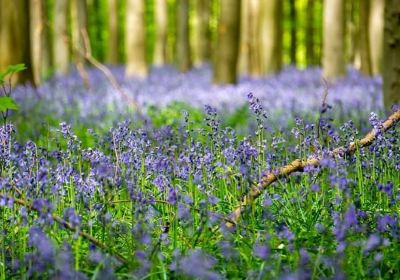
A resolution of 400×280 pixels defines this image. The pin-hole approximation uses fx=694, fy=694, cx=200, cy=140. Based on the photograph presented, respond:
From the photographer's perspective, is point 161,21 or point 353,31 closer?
point 353,31

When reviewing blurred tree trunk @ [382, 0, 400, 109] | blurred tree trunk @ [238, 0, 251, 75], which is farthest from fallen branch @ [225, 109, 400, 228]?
blurred tree trunk @ [238, 0, 251, 75]

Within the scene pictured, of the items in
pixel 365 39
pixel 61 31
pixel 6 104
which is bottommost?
pixel 6 104

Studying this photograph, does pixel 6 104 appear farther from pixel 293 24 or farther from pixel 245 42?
pixel 293 24

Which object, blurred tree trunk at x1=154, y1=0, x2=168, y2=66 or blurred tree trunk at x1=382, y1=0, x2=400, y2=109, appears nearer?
blurred tree trunk at x1=382, y1=0, x2=400, y2=109

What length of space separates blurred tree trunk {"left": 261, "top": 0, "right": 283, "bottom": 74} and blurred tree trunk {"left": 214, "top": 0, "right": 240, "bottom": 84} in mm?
5030

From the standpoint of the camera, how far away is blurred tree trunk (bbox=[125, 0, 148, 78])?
19.4m

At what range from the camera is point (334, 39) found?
14438mm

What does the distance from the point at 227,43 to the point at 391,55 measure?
8.11m

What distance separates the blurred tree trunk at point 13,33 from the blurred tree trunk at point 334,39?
6.14 metres

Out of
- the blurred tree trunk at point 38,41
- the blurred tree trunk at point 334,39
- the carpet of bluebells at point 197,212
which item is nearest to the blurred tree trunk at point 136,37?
the blurred tree trunk at point 38,41

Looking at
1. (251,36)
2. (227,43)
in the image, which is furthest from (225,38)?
(251,36)

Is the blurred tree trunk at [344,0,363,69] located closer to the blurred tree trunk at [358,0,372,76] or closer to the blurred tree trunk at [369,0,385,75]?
the blurred tree trunk at [358,0,372,76]

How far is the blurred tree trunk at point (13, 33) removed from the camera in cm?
1320

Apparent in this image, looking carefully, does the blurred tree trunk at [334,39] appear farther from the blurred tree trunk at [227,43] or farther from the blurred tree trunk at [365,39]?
the blurred tree trunk at [365,39]
